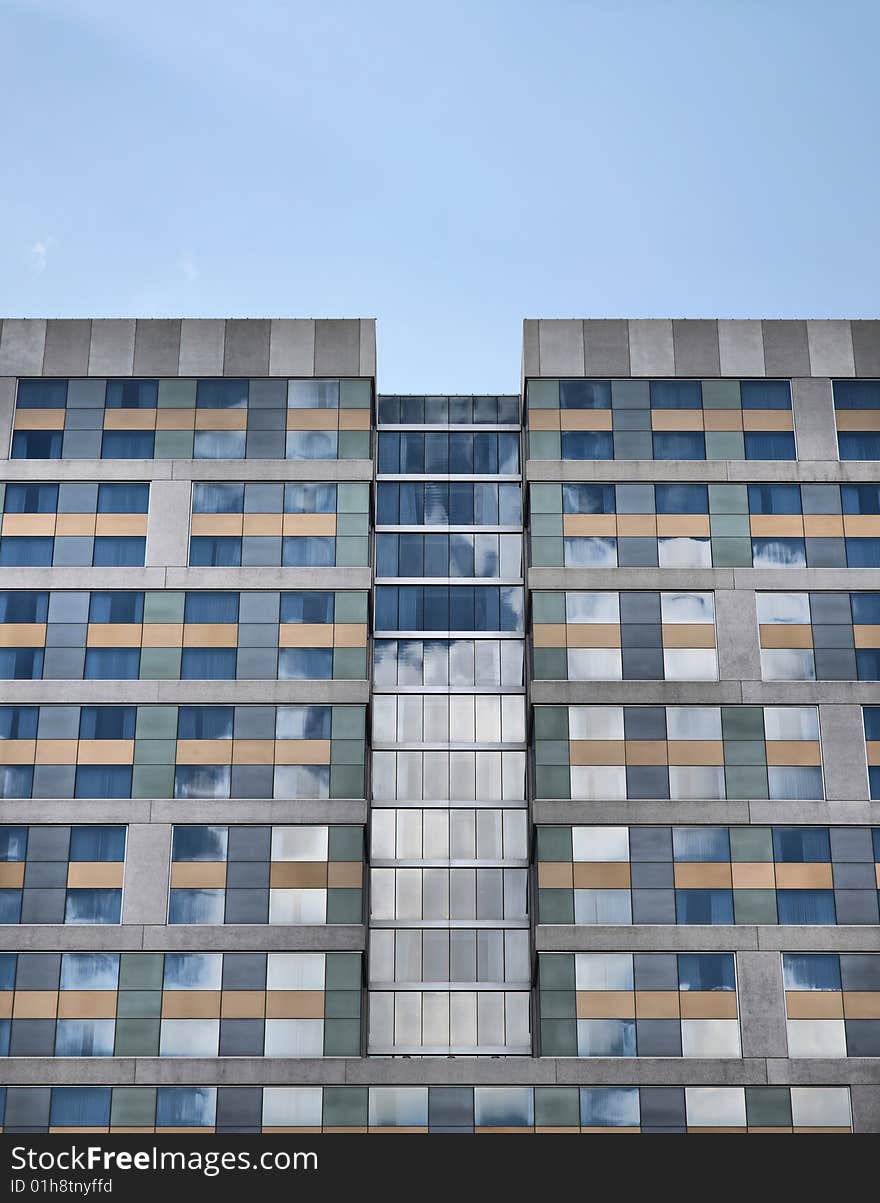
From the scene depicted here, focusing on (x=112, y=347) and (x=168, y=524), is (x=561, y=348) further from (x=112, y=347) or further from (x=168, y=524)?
(x=112, y=347)

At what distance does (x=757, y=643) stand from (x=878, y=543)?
728 centimetres

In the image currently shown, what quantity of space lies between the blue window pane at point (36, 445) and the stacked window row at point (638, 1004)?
31099mm

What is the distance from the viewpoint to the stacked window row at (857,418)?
61156 mm

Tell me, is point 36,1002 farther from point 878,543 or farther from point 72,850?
point 878,543

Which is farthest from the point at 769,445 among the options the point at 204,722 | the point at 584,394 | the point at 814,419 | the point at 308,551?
the point at 204,722

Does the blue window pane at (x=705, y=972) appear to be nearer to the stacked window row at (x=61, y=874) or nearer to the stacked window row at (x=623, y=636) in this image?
the stacked window row at (x=623, y=636)

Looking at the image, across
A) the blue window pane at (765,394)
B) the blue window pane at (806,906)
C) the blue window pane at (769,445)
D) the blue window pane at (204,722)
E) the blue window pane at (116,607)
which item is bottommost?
the blue window pane at (806,906)

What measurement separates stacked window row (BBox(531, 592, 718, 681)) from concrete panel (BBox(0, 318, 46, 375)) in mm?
25586

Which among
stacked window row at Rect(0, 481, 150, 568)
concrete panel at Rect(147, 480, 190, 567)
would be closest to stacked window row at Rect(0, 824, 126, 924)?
stacked window row at Rect(0, 481, 150, 568)

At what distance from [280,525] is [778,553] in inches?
867

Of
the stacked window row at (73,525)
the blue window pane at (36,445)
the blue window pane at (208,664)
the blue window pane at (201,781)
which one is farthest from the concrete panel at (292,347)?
the blue window pane at (201,781)

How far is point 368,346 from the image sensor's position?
2473 inches

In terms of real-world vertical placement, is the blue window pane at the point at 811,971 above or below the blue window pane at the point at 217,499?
below
